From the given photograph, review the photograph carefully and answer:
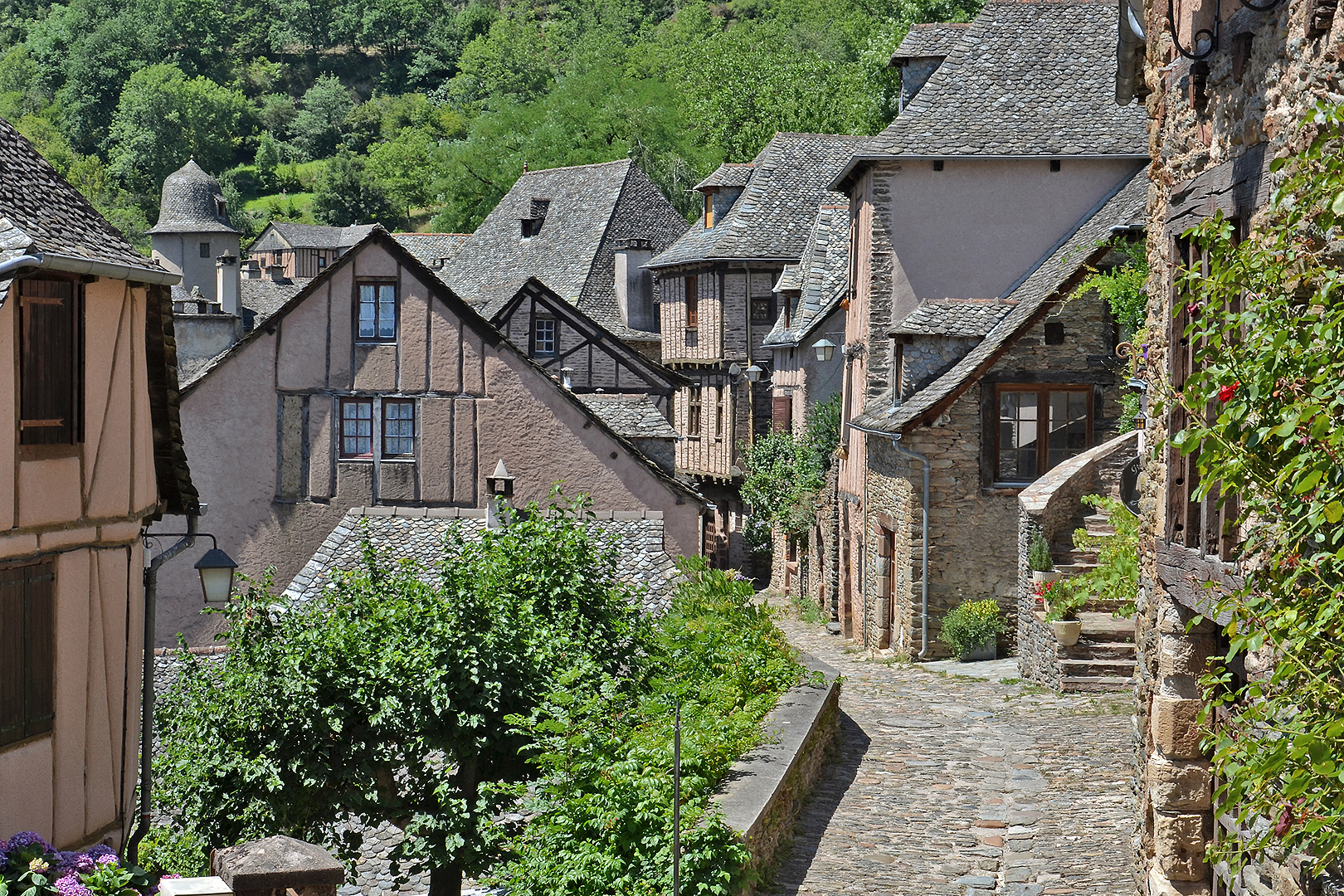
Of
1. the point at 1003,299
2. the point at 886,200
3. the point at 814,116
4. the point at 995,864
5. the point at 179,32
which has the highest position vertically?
the point at 179,32

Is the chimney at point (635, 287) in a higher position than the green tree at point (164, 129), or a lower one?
lower

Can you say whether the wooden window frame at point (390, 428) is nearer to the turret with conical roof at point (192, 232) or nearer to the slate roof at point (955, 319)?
the slate roof at point (955, 319)

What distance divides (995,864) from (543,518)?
5.12 metres

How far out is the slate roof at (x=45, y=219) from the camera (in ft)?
27.6

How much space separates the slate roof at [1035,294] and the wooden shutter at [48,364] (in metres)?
10.9

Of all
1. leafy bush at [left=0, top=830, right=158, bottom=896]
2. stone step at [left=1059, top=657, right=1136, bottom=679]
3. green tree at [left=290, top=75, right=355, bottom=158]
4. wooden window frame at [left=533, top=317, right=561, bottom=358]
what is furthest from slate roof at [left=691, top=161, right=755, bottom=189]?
green tree at [left=290, top=75, right=355, bottom=158]

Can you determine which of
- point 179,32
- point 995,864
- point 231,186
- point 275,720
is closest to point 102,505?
point 275,720

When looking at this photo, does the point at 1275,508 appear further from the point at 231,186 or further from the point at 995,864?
the point at 231,186

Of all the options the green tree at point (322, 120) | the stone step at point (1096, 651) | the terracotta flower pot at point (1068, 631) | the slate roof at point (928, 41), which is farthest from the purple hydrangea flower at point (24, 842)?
the green tree at point (322, 120)

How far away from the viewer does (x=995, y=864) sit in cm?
921

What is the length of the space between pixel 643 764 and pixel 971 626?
10.4 m

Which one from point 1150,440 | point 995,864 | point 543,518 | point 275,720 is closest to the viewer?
point 1150,440

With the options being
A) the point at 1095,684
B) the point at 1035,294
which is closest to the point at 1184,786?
the point at 1095,684

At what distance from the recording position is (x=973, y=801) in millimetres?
10656
